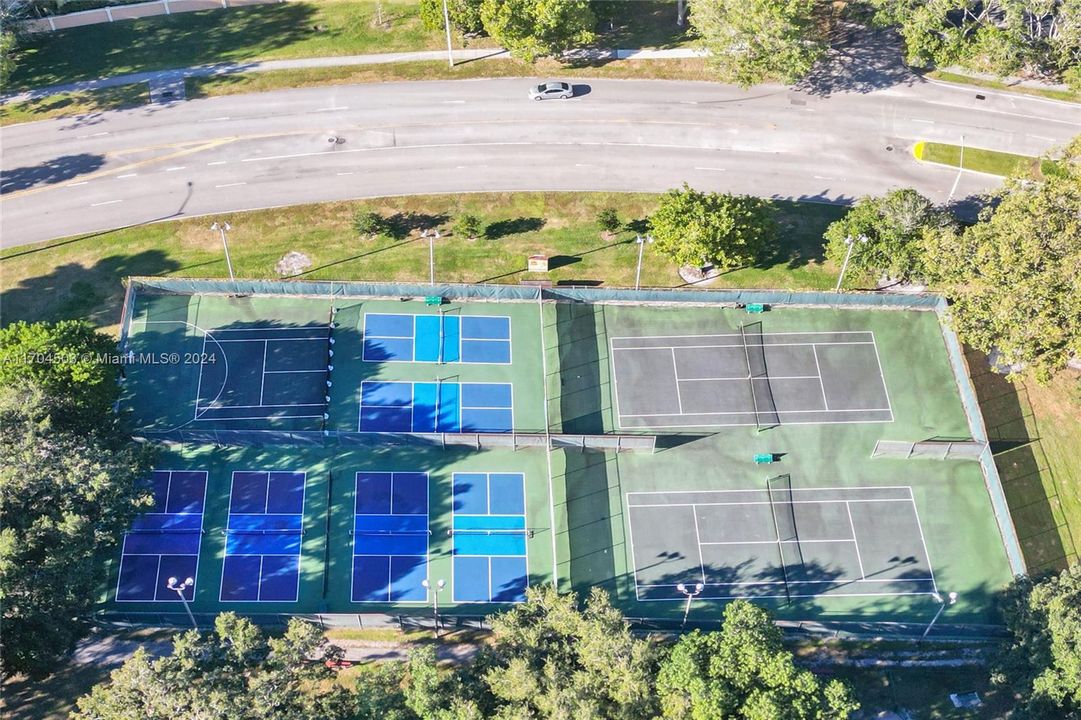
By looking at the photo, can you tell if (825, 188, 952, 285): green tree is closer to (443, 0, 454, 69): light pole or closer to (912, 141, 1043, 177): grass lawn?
(912, 141, 1043, 177): grass lawn

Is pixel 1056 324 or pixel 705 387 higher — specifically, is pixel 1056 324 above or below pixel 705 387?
above

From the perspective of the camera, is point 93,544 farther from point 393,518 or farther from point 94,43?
point 94,43

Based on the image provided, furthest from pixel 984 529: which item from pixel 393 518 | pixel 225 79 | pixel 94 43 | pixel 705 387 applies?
pixel 94 43

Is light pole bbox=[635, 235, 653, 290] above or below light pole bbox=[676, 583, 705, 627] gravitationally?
above

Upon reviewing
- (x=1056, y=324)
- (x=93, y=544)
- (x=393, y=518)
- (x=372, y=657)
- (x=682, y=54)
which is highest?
(x=682, y=54)

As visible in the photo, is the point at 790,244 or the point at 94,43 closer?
the point at 790,244

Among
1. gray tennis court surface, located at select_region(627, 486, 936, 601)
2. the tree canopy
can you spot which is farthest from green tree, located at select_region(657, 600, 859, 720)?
the tree canopy

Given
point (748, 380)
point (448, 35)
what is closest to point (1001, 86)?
point (748, 380)
